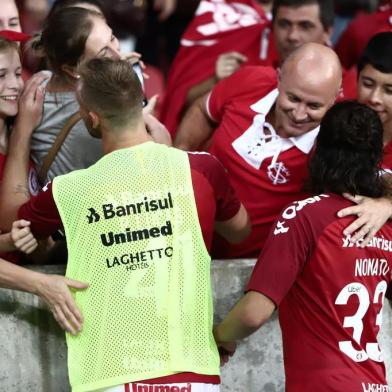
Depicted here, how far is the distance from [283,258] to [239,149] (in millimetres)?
1399

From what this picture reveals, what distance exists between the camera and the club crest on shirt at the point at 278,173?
5680 millimetres

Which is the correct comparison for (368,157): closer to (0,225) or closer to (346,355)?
(346,355)

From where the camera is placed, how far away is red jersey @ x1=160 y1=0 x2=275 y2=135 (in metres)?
8.00

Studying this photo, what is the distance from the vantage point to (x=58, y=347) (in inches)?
211

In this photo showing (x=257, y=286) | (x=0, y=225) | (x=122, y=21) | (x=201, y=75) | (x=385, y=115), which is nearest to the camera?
(x=257, y=286)

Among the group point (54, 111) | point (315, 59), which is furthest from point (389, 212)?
point (54, 111)

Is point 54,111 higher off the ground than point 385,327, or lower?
higher

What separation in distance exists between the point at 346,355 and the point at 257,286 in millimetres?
474

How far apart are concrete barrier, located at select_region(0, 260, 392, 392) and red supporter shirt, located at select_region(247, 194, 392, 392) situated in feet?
2.53

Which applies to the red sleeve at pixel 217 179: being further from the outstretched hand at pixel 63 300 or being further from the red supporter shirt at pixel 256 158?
the red supporter shirt at pixel 256 158

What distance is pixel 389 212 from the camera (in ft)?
15.7

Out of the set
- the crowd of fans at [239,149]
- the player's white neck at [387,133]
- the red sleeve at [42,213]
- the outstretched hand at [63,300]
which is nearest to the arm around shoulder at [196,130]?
the crowd of fans at [239,149]

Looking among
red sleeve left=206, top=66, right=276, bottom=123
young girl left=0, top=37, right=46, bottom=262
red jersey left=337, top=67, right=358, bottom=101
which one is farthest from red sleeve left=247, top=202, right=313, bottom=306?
red jersey left=337, top=67, right=358, bottom=101

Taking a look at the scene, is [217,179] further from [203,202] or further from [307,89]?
[307,89]
